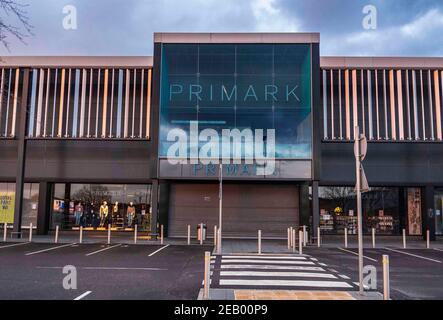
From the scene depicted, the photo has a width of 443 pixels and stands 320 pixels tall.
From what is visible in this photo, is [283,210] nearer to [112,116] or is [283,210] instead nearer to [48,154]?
[112,116]

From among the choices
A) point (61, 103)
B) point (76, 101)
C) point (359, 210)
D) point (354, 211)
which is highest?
point (76, 101)

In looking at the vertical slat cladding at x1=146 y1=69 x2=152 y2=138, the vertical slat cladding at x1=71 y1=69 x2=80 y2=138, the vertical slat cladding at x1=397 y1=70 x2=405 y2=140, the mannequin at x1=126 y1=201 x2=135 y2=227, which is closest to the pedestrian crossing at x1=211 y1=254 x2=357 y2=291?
the mannequin at x1=126 y1=201 x2=135 y2=227

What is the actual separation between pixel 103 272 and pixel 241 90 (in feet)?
45.1

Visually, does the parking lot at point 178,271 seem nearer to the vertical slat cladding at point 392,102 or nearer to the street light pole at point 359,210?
the street light pole at point 359,210

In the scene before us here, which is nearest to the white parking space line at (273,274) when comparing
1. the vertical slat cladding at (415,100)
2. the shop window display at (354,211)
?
the shop window display at (354,211)

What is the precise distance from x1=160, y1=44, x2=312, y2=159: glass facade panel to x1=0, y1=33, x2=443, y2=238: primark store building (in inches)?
3.1

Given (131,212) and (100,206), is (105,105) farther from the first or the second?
(131,212)

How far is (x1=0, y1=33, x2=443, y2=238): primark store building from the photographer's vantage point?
22812mm

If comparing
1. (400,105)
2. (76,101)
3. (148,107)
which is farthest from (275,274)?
(76,101)

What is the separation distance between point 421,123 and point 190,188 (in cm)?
1434

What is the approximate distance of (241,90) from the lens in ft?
74.0
